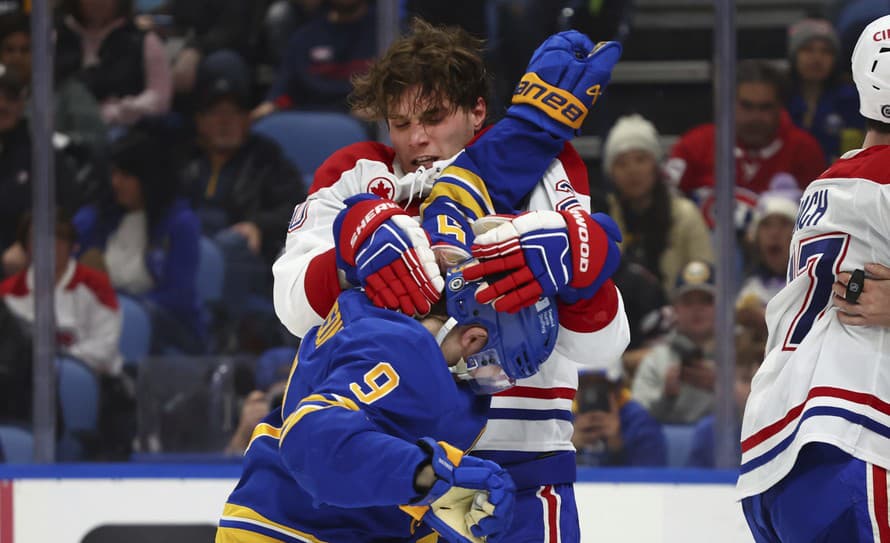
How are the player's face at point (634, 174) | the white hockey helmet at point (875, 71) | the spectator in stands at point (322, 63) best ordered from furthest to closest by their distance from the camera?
the spectator in stands at point (322, 63) < the player's face at point (634, 174) < the white hockey helmet at point (875, 71)

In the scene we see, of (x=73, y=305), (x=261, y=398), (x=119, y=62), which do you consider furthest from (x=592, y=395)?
(x=119, y=62)

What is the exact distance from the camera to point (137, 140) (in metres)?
3.64

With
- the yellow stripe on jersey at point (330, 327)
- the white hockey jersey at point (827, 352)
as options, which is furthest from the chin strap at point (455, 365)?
the white hockey jersey at point (827, 352)

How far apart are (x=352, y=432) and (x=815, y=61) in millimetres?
2439

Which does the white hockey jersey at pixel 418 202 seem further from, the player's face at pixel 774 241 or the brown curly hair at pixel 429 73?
the player's face at pixel 774 241

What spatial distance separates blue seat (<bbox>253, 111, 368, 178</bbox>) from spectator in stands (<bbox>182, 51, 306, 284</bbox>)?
3 centimetres

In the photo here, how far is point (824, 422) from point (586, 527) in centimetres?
132

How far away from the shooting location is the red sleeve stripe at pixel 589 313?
171 cm

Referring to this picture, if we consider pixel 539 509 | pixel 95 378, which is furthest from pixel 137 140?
pixel 539 509

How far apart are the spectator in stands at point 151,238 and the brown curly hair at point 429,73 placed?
5.66ft

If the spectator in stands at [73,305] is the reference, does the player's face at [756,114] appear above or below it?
above

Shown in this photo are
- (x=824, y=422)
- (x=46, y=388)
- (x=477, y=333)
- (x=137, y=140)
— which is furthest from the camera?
(x=137, y=140)

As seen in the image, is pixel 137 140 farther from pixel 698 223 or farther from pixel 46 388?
pixel 698 223

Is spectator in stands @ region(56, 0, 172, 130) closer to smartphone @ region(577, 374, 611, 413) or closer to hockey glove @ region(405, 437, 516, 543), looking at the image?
smartphone @ region(577, 374, 611, 413)
